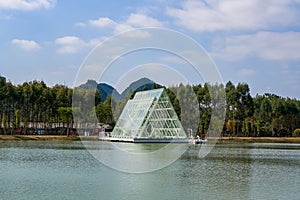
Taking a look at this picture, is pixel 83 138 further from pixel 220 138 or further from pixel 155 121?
pixel 220 138

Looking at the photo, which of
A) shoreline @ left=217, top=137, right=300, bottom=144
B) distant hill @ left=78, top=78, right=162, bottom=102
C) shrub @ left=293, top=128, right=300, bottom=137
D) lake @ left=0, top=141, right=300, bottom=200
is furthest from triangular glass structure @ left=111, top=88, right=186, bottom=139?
lake @ left=0, top=141, right=300, bottom=200

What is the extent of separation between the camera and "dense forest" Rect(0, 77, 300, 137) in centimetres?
6731

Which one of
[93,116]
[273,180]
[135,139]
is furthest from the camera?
[93,116]

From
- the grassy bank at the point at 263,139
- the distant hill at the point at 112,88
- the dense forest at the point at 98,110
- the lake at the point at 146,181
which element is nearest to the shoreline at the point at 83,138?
the grassy bank at the point at 263,139

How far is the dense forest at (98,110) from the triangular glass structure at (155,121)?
8567 mm

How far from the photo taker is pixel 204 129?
237ft

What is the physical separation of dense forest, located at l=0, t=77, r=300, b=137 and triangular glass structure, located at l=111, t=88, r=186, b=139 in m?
8.57

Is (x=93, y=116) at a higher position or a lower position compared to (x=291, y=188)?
higher

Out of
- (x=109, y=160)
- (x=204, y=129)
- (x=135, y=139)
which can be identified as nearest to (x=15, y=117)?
(x=135, y=139)

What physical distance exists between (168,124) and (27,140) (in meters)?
17.1

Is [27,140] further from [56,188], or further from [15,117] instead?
[56,188]

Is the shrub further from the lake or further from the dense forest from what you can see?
the lake

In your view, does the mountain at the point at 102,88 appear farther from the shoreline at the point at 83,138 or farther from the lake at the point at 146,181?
the lake at the point at 146,181

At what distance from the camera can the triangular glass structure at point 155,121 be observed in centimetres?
5850
